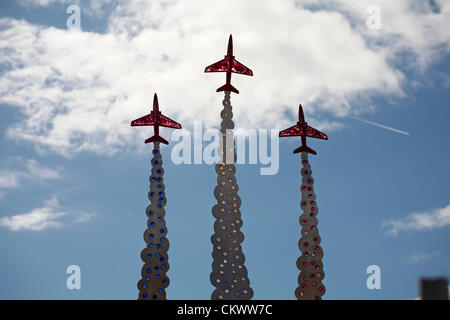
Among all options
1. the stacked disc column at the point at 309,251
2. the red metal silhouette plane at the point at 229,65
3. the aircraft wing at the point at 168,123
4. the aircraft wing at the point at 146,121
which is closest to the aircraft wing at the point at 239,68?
the red metal silhouette plane at the point at 229,65

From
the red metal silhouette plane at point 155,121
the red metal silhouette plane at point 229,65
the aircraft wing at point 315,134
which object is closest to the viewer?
the red metal silhouette plane at point 155,121

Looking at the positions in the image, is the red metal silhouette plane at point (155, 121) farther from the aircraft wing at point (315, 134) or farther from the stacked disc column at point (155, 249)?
the aircraft wing at point (315, 134)

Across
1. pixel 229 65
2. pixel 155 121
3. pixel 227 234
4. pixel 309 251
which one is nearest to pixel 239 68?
pixel 229 65

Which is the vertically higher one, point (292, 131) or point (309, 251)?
point (292, 131)

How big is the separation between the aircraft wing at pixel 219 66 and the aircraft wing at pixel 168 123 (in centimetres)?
287

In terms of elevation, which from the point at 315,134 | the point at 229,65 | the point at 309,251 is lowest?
the point at 309,251

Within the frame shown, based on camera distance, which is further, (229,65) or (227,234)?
(229,65)

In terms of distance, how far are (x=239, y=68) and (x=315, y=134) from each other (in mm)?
4788

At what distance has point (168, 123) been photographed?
965 inches

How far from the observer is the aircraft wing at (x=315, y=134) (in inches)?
Answer: 997

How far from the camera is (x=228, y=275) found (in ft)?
71.5

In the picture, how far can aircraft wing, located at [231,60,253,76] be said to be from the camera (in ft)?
81.8

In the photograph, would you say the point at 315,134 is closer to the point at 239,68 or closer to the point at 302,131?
the point at 302,131
